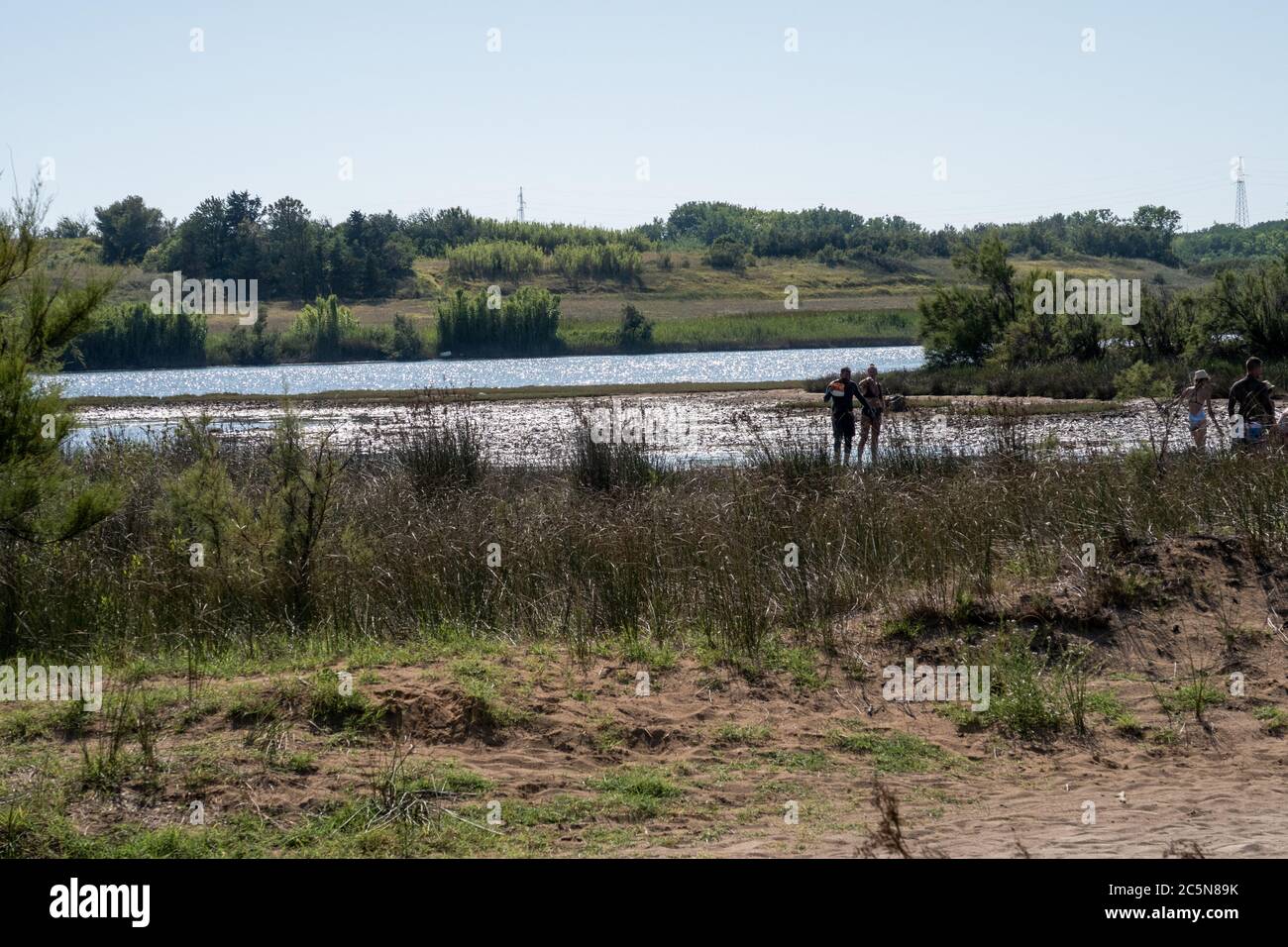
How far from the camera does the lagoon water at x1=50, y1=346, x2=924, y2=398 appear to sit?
51.0 metres

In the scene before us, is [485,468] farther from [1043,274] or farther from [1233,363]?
[1043,274]

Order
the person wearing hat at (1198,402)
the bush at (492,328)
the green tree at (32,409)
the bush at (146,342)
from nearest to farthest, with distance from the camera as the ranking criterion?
the green tree at (32,409) < the person wearing hat at (1198,402) < the bush at (146,342) < the bush at (492,328)

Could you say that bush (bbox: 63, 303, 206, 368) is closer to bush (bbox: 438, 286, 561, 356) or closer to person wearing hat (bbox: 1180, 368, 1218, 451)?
bush (bbox: 438, 286, 561, 356)

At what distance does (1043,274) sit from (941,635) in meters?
36.9

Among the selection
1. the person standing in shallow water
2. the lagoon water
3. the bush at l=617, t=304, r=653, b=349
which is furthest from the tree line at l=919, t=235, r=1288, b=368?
the bush at l=617, t=304, r=653, b=349

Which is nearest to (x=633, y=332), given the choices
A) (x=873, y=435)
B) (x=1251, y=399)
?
(x=873, y=435)

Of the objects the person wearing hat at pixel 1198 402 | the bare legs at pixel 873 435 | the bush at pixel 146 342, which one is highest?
the bush at pixel 146 342

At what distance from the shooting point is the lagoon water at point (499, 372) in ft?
167

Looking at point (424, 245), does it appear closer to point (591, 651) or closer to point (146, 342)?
point (146, 342)

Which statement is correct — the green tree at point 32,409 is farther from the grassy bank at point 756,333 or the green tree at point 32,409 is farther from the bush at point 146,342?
the grassy bank at point 756,333

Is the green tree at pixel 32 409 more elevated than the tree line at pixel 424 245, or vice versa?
the tree line at pixel 424 245

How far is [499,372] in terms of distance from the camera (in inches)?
2406

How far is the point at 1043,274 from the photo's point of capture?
43.0 meters

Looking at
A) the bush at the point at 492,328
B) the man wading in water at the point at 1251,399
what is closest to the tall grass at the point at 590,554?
the man wading in water at the point at 1251,399
